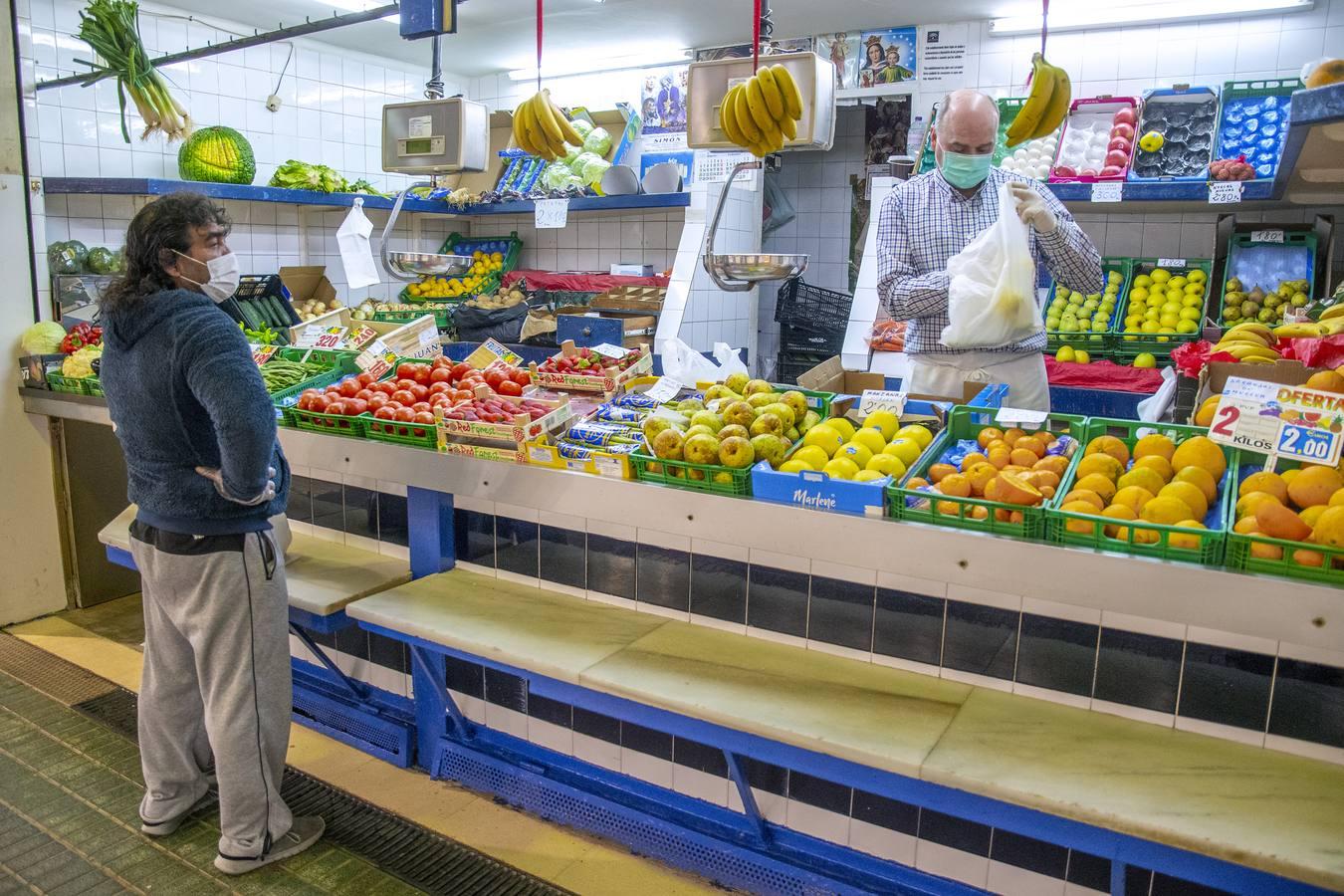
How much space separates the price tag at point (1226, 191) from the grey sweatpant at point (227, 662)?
4.28m

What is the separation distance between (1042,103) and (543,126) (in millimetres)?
1771

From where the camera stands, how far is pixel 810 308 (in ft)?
23.1

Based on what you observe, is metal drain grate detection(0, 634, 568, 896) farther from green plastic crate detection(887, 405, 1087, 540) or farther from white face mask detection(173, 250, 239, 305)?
white face mask detection(173, 250, 239, 305)

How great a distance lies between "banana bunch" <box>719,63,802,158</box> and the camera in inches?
119

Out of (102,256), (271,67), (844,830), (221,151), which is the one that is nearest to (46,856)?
(844,830)

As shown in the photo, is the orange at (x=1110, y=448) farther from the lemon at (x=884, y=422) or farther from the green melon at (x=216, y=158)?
the green melon at (x=216, y=158)

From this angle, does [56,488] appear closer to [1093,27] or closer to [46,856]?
[46,856]

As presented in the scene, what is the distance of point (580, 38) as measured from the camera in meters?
7.01

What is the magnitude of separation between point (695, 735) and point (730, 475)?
2.04 feet

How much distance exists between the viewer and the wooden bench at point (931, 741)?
1.81 meters

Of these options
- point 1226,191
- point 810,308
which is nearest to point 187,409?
point 1226,191

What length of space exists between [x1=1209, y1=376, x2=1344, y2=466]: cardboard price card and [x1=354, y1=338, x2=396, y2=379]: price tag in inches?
110

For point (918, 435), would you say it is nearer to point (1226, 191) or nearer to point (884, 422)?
point (884, 422)

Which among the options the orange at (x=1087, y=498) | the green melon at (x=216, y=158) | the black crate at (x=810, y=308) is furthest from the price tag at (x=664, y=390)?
the green melon at (x=216, y=158)
